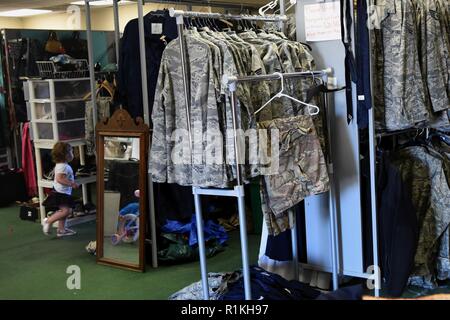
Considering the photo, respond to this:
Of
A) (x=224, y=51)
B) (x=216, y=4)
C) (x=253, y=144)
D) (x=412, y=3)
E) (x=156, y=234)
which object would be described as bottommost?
(x=156, y=234)

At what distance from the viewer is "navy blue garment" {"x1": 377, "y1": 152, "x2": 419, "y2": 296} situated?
9.87 ft

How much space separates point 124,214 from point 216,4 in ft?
7.08

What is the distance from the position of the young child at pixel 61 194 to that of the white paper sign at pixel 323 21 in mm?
2639

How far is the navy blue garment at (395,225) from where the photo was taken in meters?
3.01

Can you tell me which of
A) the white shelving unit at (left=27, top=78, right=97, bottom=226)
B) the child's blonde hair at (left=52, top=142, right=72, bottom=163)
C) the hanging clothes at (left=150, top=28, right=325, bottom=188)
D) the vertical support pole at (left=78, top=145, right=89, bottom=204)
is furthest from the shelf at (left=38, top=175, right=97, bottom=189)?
the hanging clothes at (left=150, top=28, right=325, bottom=188)

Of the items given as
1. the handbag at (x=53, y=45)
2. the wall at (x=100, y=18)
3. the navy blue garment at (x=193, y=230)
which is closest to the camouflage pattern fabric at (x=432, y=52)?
the navy blue garment at (x=193, y=230)

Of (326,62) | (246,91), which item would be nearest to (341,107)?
(326,62)

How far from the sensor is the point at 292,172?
2.63 metres

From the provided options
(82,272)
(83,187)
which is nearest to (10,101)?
(83,187)

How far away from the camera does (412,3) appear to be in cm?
306

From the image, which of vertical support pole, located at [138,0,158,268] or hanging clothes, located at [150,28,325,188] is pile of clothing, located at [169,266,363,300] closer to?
hanging clothes, located at [150,28,325,188]

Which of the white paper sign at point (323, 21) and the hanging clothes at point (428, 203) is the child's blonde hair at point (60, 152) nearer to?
the white paper sign at point (323, 21)

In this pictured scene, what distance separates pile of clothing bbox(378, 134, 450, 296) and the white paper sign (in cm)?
73
